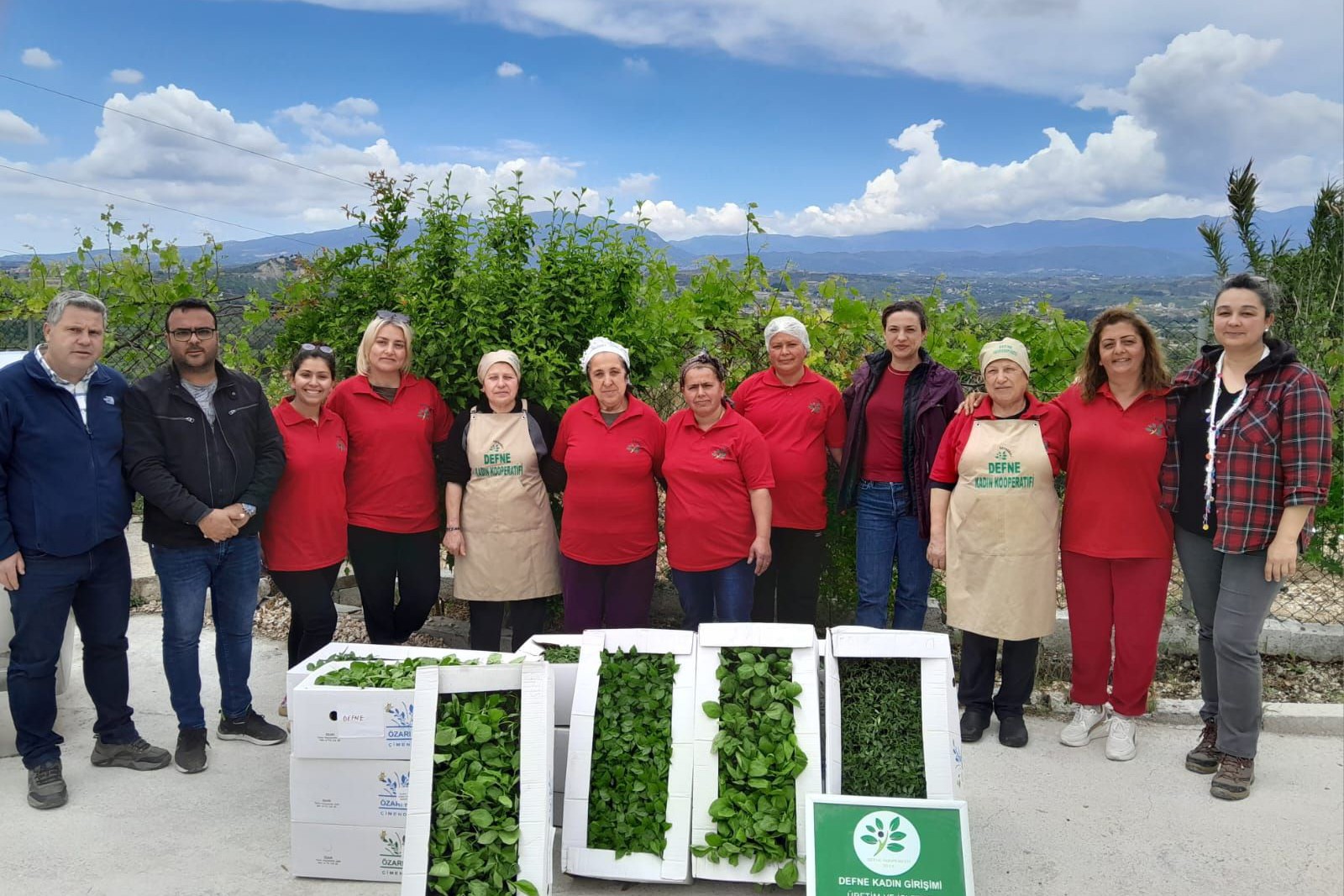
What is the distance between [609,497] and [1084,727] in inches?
96.5

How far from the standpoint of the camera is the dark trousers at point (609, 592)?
402 centimetres

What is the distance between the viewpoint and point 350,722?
3.00 meters

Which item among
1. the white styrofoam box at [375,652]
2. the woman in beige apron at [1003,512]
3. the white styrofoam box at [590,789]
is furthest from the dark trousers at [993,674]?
the white styrofoam box at [375,652]

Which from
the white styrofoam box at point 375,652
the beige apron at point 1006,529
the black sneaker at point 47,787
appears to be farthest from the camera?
the beige apron at point 1006,529

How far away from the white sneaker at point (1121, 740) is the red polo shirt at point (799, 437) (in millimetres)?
1583

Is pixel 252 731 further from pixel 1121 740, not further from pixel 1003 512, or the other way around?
pixel 1121 740

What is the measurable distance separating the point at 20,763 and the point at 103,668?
0.65 meters

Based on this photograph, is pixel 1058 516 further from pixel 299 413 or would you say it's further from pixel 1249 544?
pixel 299 413

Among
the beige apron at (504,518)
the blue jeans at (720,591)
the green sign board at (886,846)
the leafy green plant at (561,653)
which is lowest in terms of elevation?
the green sign board at (886,846)

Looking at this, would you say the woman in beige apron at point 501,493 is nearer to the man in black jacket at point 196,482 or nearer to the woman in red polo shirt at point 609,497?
the woman in red polo shirt at point 609,497

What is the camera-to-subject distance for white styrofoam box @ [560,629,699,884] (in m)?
2.97

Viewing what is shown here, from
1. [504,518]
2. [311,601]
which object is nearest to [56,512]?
[311,601]

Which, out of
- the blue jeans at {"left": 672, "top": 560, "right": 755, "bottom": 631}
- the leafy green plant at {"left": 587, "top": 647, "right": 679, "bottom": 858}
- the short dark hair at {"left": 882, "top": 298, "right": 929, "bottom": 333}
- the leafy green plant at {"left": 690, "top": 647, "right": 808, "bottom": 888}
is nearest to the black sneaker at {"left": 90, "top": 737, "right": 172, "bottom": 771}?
the leafy green plant at {"left": 587, "top": 647, "right": 679, "bottom": 858}

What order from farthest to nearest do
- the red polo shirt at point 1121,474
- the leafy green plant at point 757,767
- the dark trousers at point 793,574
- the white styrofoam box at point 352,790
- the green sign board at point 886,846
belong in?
the dark trousers at point 793,574, the red polo shirt at point 1121,474, the white styrofoam box at point 352,790, the leafy green plant at point 757,767, the green sign board at point 886,846
